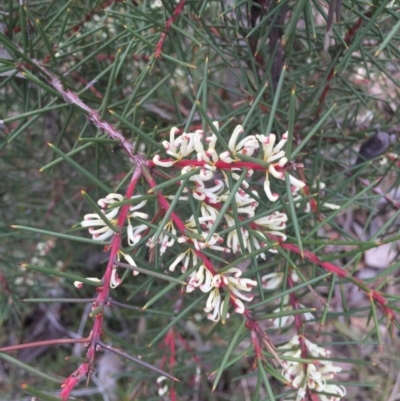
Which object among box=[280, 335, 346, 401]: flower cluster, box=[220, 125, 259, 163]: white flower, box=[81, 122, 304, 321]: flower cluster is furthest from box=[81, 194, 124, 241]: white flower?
box=[280, 335, 346, 401]: flower cluster

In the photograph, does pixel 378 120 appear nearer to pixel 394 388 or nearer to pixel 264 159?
pixel 264 159

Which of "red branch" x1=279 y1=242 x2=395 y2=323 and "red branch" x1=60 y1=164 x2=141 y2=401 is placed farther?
"red branch" x1=279 y1=242 x2=395 y2=323

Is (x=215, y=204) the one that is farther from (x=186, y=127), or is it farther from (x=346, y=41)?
(x=346, y=41)

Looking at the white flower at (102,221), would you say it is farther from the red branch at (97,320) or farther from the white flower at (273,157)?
the white flower at (273,157)

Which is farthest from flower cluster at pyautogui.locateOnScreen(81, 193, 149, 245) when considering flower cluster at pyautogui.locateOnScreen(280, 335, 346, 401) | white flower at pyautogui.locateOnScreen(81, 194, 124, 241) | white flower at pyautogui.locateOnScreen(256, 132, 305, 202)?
flower cluster at pyautogui.locateOnScreen(280, 335, 346, 401)

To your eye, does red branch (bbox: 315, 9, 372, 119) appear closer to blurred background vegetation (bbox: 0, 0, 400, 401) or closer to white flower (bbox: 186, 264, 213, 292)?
blurred background vegetation (bbox: 0, 0, 400, 401)

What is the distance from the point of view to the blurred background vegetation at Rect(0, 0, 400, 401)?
0.50 m

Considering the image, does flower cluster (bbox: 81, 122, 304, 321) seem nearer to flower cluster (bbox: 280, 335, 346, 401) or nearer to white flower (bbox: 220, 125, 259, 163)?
white flower (bbox: 220, 125, 259, 163)

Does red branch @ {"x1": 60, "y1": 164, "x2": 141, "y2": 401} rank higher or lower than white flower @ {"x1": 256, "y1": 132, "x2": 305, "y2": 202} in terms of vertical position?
lower

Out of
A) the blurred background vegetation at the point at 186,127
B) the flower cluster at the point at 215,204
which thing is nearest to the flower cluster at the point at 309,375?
the blurred background vegetation at the point at 186,127

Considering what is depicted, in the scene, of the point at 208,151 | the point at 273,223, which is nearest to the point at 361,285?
the point at 273,223

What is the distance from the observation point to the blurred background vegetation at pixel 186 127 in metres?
0.50

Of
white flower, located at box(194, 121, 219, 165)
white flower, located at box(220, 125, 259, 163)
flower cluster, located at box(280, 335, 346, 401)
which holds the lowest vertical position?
flower cluster, located at box(280, 335, 346, 401)

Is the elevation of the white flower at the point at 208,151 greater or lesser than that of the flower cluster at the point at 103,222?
greater
